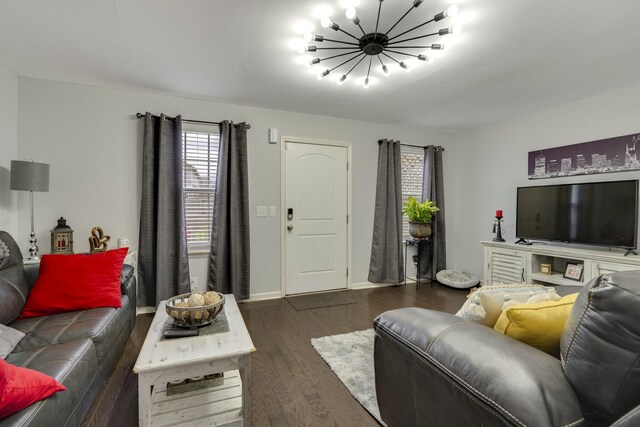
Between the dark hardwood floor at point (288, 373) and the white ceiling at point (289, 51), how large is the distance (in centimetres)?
232

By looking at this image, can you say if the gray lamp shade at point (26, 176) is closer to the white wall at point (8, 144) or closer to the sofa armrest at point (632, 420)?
the white wall at point (8, 144)

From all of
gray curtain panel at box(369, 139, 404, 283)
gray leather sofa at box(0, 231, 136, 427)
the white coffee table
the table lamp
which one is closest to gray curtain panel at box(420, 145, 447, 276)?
gray curtain panel at box(369, 139, 404, 283)

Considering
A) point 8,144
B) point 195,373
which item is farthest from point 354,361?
point 8,144

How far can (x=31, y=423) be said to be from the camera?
1005 millimetres

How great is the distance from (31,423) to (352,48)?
260cm

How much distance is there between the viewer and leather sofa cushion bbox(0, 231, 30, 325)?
1.78 meters

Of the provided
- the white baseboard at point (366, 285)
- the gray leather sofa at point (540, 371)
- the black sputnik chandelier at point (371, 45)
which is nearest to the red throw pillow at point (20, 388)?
the gray leather sofa at point (540, 371)

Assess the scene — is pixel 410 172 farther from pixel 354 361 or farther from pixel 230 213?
pixel 354 361

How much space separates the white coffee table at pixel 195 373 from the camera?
1.29 meters

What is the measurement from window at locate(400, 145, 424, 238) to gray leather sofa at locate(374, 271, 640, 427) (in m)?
3.49

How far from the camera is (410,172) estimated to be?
14.7 ft

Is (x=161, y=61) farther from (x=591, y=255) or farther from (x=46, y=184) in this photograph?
(x=591, y=255)

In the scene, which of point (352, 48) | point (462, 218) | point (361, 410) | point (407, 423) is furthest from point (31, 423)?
point (462, 218)

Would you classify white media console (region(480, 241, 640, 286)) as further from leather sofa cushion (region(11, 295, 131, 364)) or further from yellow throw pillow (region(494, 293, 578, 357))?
leather sofa cushion (region(11, 295, 131, 364))
